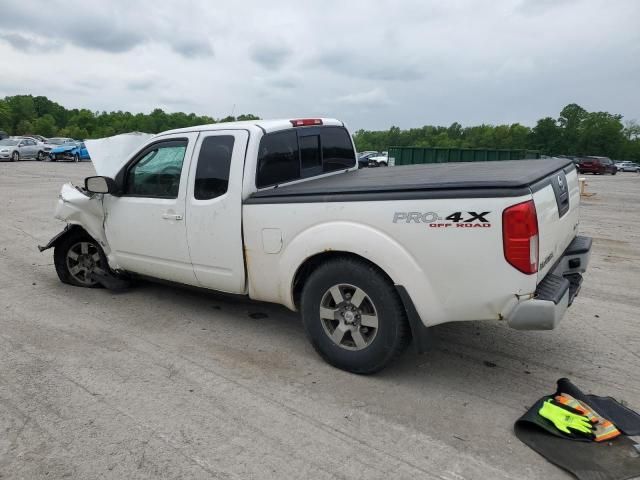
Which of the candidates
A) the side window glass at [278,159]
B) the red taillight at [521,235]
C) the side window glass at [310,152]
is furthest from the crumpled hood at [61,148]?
the red taillight at [521,235]

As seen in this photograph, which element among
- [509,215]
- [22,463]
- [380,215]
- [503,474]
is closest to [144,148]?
[380,215]

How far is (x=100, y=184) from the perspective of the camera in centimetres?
479

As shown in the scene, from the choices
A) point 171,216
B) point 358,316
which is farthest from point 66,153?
point 358,316

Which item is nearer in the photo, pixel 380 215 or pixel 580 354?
pixel 380 215

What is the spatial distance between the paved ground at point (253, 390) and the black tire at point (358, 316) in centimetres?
14

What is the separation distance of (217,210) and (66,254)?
2650 millimetres

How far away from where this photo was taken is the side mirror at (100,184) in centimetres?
479

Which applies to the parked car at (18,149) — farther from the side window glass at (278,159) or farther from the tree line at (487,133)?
the tree line at (487,133)

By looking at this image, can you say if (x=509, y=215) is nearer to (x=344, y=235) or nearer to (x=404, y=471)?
(x=344, y=235)

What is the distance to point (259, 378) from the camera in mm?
3609

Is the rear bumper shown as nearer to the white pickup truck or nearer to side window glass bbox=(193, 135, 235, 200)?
the white pickup truck

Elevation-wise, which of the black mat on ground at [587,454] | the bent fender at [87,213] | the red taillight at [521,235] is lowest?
the black mat on ground at [587,454]

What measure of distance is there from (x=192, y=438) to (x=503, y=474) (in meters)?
1.70

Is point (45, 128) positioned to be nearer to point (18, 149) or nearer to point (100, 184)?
point (18, 149)
